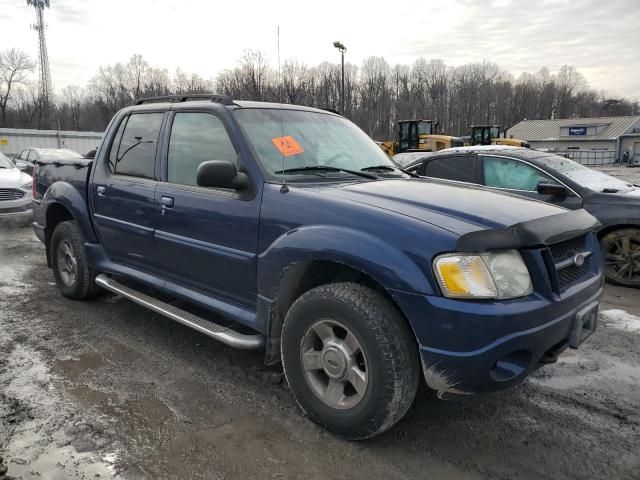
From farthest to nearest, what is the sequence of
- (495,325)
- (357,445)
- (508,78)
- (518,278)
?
(508,78), (357,445), (518,278), (495,325)

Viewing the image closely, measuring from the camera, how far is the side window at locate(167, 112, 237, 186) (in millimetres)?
3457

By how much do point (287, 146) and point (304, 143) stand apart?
0.61 feet

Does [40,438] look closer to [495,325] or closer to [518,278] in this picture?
[495,325]

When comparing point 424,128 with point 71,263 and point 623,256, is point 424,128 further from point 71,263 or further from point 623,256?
point 71,263

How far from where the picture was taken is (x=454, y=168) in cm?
711

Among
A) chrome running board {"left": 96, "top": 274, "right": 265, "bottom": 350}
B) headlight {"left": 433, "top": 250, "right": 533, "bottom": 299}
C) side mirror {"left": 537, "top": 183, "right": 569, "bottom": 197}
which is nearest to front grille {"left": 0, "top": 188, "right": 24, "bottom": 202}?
chrome running board {"left": 96, "top": 274, "right": 265, "bottom": 350}

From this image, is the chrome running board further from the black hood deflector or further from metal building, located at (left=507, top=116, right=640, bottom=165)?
metal building, located at (left=507, top=116, right=640, bottom=165)

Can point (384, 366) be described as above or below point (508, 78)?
below

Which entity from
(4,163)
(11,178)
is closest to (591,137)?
(4,163)

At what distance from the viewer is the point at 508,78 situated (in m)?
99.0

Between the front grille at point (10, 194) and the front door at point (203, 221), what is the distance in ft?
25.6

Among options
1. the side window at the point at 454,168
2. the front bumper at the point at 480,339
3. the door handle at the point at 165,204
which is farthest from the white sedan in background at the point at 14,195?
the front bumper at the point at 480,339

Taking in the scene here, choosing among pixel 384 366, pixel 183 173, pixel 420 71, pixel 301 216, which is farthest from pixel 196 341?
pixel 420 71

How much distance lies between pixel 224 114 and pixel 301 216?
1.10m
